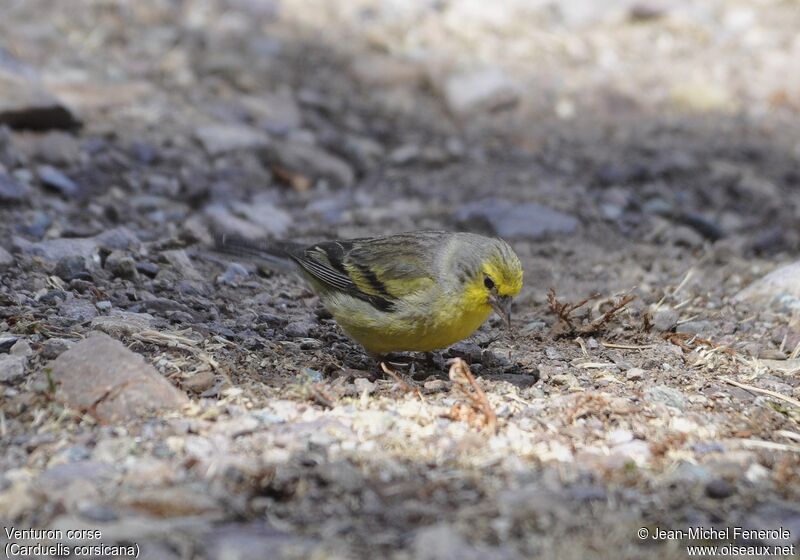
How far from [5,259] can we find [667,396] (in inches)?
156

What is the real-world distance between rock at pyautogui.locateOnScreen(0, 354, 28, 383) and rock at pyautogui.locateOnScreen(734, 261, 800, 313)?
4.46m

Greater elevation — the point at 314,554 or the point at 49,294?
the point at 314,554

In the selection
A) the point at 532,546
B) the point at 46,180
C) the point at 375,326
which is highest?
the point at 532,546

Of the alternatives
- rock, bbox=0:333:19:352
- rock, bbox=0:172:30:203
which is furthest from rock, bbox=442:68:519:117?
rock, bbox=0:333:19:352

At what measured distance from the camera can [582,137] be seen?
10.1 metres

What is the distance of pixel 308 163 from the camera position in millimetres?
9016

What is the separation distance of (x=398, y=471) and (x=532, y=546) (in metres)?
0.74

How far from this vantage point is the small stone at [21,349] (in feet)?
15.3

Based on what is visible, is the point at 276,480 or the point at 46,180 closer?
the point at 276,480

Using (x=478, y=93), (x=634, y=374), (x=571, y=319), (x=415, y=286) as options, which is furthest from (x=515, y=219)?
(x=634, y=374)

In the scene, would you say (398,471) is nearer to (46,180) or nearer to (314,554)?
(314,554)

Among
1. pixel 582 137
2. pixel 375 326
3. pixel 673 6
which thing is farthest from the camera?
pixel 673 6

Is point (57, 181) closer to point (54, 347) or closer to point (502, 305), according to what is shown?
point (54, 347)

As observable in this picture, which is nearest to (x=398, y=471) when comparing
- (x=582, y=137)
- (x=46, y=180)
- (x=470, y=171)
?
(x=46, y=180)
